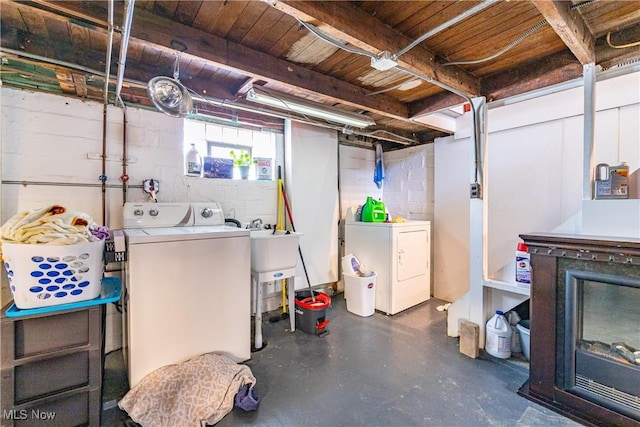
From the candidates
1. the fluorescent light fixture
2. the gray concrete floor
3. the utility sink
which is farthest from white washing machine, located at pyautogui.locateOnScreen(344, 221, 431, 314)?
the fluorescent light fixture

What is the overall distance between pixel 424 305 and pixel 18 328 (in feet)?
11.6

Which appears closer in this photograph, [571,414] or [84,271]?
[84,271]

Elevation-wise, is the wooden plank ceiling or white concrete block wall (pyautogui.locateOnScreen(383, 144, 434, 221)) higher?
the wooden plank ceiling

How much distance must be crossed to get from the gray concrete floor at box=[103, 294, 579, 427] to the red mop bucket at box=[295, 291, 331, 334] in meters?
0.09

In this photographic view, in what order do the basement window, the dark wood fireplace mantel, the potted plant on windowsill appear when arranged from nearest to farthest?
the dark wood fireplace mantel
the basement window
the potted plant on windowsill

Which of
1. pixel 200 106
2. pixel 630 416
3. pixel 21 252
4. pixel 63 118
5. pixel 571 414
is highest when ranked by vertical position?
pixel 200 106

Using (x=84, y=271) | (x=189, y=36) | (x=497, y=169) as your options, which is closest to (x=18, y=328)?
(x=84, y=271)

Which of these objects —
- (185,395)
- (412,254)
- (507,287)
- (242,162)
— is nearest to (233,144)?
(242,162)

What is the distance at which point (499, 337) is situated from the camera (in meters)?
2.21

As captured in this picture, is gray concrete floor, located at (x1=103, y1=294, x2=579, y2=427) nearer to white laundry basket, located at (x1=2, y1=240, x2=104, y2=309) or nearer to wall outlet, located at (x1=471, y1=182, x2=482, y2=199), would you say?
white laundry basket, located at (x1=2, y1=240, x2=104, y2=309)

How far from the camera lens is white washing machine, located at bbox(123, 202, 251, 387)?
1754 millimetres

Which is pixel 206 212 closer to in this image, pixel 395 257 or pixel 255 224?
pixel 255 224

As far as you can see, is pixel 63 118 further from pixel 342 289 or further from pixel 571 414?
pixel 571 414

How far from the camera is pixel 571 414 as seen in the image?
5.27 feet
